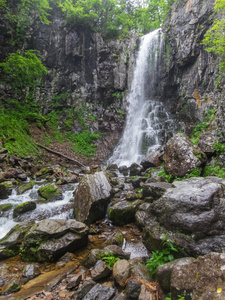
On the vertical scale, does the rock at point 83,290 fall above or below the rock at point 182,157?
below

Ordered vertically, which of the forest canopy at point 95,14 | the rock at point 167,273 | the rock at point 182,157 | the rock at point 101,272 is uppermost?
the forest canopy at point 95,14

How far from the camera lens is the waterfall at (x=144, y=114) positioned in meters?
15.2

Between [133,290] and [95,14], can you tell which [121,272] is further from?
[95,14]

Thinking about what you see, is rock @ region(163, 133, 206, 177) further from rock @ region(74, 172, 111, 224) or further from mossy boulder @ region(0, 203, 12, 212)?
mossy boulder @ region(0, 203, 12, 212)

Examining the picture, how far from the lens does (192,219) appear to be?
2.77 meters

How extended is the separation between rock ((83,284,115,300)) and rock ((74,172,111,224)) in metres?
2.65

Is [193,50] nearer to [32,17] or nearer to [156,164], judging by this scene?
[156,164]

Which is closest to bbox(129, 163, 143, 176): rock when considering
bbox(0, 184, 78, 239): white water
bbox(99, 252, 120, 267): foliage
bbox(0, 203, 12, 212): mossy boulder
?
bbox(0, 184, 78, 239): white water

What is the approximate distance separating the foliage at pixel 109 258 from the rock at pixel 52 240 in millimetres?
970

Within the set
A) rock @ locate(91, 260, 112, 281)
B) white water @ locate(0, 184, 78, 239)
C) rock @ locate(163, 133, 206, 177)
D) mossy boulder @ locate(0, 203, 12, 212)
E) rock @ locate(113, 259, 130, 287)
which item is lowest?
white water @ locate(0, 184, 78, 239)

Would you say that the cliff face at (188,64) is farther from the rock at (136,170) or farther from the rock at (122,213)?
the rock at (122,213)

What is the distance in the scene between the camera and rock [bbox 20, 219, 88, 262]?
3.64 metres

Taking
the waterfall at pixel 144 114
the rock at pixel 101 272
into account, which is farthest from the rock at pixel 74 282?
the waterfall at pixel 144 114

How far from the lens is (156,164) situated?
945 centimetres
